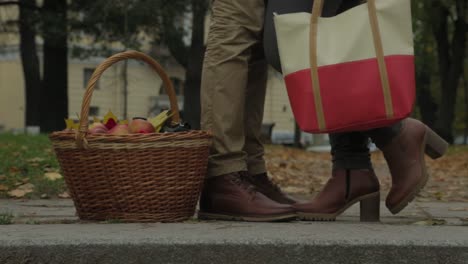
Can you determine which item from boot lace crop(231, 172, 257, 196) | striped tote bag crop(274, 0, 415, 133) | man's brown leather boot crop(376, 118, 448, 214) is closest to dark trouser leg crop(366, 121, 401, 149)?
man's brown leather boot crop(376, 118, 448, 214)

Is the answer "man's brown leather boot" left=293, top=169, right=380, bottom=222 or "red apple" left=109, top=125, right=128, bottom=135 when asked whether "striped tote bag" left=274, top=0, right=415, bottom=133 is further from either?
"red apple" left=109, top=125, right=128, bottom=135

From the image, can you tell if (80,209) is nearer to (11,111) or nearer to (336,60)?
(336,60)

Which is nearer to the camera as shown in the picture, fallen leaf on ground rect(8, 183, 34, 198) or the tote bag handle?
the tote bag handle

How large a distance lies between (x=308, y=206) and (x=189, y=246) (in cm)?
99

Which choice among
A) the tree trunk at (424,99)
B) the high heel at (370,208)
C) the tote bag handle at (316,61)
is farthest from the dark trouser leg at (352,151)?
the tree trunk at (424,99)

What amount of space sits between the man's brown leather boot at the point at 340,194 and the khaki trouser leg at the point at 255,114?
0.42 meters

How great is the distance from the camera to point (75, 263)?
2506 mm

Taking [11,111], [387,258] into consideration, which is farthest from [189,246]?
[11,111]

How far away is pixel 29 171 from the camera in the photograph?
662cm

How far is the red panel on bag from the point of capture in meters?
2.79

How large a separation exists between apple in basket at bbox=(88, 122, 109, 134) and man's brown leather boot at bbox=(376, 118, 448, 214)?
1.23 metres

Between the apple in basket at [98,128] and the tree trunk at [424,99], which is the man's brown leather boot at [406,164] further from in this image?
the tree trunk at [424,99]

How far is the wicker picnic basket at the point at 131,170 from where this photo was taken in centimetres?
304

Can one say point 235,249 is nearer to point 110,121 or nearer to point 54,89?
point 110,121
